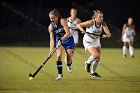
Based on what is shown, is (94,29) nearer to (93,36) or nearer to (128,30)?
(93,36)

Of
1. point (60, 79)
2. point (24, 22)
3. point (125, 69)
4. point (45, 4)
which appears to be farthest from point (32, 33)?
Answer: point (60, 79)

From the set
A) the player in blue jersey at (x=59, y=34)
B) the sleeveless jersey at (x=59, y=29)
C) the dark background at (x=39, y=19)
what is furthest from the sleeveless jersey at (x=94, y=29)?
the dark background at (x=39, y=19)

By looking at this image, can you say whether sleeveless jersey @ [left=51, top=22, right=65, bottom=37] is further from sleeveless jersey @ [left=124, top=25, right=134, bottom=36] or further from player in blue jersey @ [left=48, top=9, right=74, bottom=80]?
sleeveless jersey @ [left=124, top=25, right=134, bottom=36]

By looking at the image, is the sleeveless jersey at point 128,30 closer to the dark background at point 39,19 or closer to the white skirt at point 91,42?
the dark background at point 39,19

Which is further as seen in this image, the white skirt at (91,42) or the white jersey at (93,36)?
the white skirt at (91,42)

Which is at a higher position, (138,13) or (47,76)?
(138,13)

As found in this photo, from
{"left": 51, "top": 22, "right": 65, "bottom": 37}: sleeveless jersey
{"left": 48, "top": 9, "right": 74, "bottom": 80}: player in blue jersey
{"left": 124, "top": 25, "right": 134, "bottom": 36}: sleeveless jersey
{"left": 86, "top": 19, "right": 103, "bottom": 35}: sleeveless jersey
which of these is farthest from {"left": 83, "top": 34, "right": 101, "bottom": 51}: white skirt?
{"left": 124, "top": 25, "right": 134, "bottom": 36}: sleeveless jersey

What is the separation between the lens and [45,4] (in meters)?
42.7

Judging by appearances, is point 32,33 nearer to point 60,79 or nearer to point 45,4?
point 45,4

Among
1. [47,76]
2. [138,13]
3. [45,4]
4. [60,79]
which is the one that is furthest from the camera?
[45,4]

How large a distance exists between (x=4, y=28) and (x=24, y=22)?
7.48 feet

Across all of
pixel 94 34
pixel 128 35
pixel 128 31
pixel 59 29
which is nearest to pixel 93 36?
pixel 94 34

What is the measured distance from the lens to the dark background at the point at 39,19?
115 ft

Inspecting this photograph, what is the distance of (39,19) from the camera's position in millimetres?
35531
